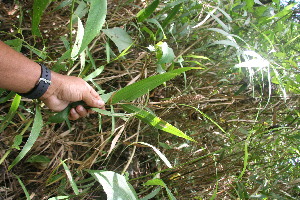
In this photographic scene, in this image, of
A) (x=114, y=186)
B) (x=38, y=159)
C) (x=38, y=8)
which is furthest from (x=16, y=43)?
(x=114, y=186)

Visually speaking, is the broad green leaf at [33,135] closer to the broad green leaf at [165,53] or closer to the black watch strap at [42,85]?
the black watch strap at [42,85]

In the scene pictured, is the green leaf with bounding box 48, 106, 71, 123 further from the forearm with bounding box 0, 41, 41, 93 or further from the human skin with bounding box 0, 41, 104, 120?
the forearm with bounding box 0, 41, 41, 93

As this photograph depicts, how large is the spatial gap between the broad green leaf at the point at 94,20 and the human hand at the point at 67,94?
12 cm

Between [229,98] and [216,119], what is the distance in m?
0.14

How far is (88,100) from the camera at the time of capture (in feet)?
2.77

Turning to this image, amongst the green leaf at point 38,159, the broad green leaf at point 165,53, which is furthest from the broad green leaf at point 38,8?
the green leaf at point 38,159

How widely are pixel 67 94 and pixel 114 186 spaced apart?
317mm

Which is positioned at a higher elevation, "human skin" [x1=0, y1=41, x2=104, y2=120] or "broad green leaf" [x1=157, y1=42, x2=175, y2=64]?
"broad green leaf" [x1=157, y1=42, x2=175, y2=64]

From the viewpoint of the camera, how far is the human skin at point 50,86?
0.71 metres

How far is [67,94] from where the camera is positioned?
823mm

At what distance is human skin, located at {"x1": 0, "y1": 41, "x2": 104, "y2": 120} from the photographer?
708mm

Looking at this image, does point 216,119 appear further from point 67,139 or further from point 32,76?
point 32,76

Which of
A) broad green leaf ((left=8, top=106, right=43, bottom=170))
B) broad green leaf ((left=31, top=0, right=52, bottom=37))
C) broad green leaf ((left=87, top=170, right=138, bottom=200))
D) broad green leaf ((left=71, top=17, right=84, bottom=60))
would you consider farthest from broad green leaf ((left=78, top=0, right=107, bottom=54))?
broad green leaf ((left=87, top=170, right=138, bottom=200))

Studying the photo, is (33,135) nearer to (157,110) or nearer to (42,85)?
(42,85)
